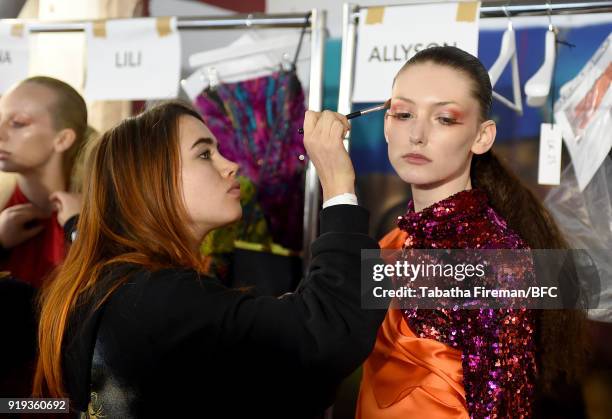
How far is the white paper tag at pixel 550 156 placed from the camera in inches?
63.6

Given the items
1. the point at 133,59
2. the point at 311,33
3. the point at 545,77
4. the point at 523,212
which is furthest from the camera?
the point at 133,59

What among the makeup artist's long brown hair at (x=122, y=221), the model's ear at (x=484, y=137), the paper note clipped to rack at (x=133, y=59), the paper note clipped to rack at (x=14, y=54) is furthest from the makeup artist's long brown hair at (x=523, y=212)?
the paper note clipped to rack at (x=14, y=54)

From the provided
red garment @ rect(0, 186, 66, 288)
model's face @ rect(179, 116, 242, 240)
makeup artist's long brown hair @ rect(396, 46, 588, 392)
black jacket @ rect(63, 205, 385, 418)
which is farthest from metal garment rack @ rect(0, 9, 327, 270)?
black jacket @ rect(63, 205, 385, 418)

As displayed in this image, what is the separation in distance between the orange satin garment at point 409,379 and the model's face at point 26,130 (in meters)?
1.08

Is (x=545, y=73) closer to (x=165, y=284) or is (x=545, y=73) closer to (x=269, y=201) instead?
(x=269, y=201)

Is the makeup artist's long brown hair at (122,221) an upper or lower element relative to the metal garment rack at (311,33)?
lower

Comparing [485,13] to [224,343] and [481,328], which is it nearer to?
[481,328]

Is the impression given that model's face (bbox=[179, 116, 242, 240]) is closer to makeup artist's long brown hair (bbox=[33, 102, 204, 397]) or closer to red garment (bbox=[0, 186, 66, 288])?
makeup artist's long brown hair (bbox=[33, 102, 204, 397])

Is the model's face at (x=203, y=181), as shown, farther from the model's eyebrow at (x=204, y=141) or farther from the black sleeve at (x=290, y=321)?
the black sleeve at (x=290, y=321)

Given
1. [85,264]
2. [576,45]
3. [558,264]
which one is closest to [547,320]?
[558,264]

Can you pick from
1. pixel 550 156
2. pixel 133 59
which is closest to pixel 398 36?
pixel 550 156

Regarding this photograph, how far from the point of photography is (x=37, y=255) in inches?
74.4

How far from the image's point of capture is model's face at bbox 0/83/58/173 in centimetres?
188

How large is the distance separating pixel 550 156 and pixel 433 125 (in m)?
0.44
